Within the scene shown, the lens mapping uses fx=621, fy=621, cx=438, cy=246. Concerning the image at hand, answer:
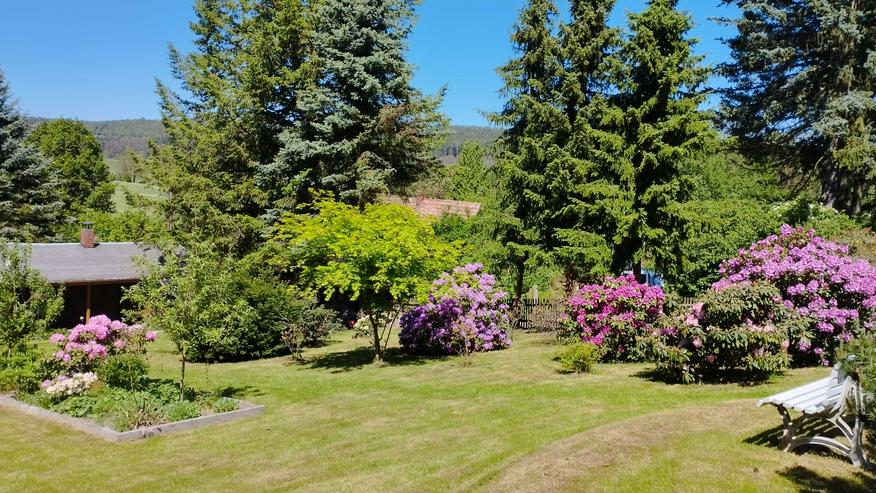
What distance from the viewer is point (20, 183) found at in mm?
39344

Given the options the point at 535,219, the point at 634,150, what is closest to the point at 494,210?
the point at 535,219

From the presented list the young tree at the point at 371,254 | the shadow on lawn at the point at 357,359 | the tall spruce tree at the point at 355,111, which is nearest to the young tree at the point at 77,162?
the tall spruce tree at the point at 355,111

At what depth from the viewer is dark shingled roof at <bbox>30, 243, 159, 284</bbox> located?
2814 centimetres

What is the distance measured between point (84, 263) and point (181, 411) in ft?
74.0

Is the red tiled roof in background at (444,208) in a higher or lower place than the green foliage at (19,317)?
higher

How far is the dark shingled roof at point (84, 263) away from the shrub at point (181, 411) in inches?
650

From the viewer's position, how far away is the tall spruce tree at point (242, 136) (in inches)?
1121

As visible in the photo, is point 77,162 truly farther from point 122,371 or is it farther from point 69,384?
point 69,384

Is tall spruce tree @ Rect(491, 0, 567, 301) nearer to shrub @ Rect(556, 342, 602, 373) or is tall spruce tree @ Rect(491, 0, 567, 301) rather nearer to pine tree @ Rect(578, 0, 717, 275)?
pine tree @ Rect(578, 0, 717, 275)

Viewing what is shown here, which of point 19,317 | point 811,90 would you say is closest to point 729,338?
point 19,317

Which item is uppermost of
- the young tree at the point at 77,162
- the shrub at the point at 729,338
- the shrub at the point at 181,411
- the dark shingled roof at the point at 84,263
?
the young tree at the point at 77,162

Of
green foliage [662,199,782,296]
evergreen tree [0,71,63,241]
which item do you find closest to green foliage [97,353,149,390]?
green foliage [662,199,782,296]

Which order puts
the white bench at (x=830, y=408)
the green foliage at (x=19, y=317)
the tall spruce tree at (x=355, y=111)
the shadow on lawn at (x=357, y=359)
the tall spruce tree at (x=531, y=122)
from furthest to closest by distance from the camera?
1. the tall spruce tree at (x=355, y=111)
2. the tall spruce tree at (x=531, y=122)
3. the shadow on lawn at (x=357, y=359)
4. the green foliage at (x=19, y=317)
5. the white bench at (x=830, y=408)

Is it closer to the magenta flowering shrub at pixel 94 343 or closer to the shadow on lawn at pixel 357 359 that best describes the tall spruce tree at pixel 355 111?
the shadow on lawn at pixel 357 359
